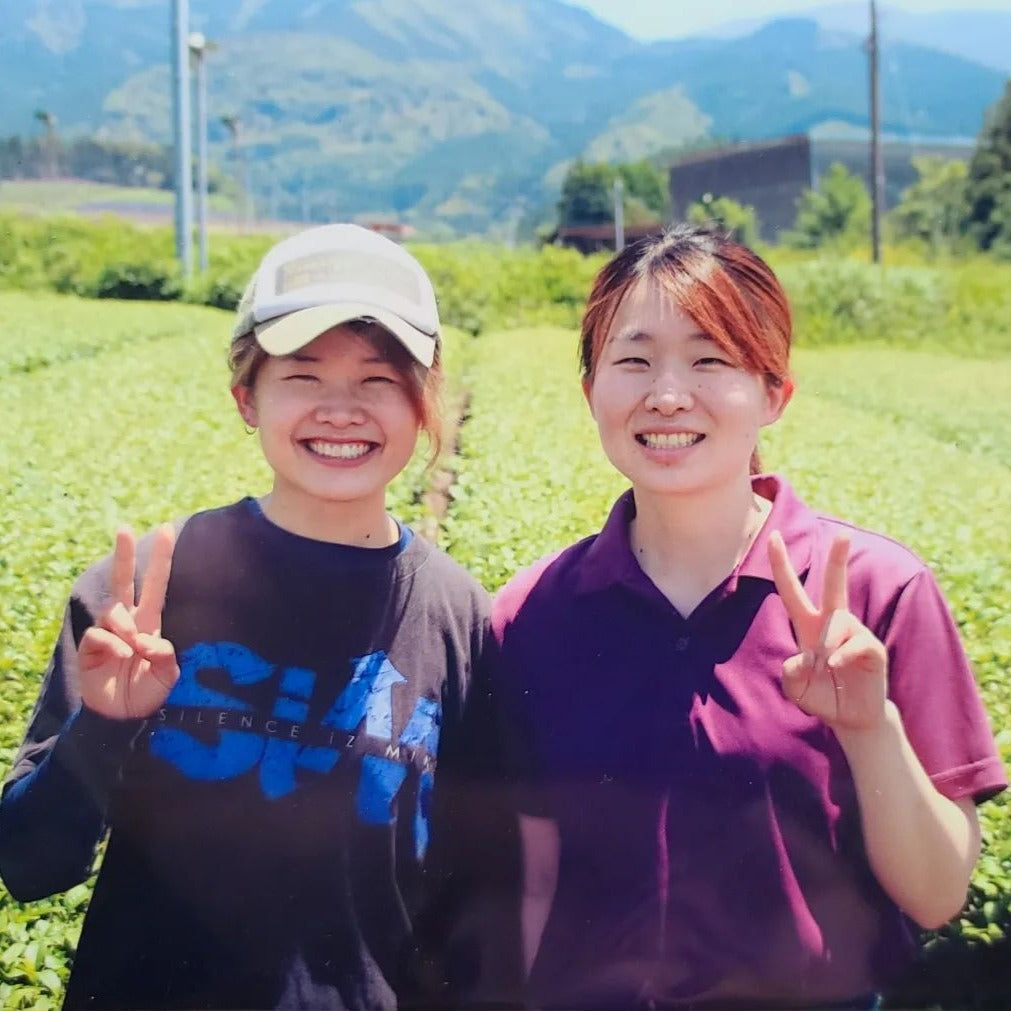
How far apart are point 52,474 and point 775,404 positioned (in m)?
2.50

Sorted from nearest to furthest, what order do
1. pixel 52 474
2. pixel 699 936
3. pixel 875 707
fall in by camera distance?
pixel 875 707 < pixel 699 936 < pixel 52 474

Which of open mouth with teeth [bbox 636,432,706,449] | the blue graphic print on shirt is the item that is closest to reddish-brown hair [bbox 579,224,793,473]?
open mouth with teeth [bbox 636,432,706,449]

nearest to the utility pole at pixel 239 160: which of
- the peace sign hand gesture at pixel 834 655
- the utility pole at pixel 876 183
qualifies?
the peace sign hand gesture at pixel 834 655

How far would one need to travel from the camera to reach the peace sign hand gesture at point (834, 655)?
1.34 metres

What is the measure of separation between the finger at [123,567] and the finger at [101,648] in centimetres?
4

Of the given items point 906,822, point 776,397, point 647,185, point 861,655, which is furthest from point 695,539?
point 647,185

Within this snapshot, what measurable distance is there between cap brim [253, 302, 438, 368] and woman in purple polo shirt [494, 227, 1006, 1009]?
0.84 feet

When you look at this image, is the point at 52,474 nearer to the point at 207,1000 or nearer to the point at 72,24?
the point at 72,24

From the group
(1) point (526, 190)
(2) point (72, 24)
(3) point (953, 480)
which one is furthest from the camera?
(1) point (526, 190)

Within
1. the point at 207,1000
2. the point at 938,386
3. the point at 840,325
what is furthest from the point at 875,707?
the point at 840,325

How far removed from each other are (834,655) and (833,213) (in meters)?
4.82

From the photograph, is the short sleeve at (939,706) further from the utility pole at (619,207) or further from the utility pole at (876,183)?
the utility pole at (876,183)

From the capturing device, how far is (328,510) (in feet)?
5.11

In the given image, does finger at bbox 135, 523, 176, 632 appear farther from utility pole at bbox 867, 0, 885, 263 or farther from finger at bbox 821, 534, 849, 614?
utility pole at bbox 867, 0, 885, 263
